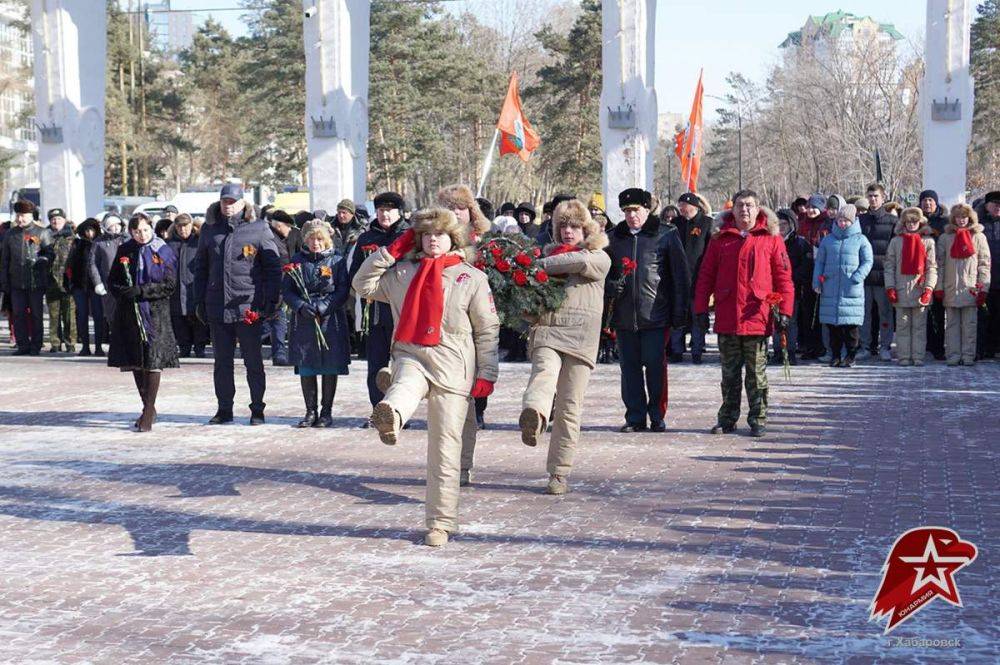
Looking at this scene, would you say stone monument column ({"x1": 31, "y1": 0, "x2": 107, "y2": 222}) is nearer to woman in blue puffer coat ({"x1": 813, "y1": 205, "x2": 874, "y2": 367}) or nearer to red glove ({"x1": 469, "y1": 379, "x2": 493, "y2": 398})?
woman in blue puffer coat ({"x1": 813, "y1": 205, "x2": 874, "y2": 367})

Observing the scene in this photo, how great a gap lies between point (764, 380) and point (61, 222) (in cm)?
1293

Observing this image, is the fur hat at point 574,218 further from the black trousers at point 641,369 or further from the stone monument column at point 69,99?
the stone monument column at point 69,99

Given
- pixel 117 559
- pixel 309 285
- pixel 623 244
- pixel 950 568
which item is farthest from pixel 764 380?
pixel 117 559

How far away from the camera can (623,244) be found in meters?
12.3

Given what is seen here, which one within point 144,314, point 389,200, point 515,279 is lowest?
point 144,314

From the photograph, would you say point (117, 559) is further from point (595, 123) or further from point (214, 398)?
point (595, 123)

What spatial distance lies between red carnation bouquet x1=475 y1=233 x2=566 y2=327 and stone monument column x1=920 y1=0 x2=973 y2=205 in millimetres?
17063

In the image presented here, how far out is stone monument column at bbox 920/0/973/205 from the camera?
24.7 metres

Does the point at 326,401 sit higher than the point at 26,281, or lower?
lower

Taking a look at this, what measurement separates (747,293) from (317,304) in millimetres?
3588

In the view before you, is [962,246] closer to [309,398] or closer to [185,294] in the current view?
[309,398]

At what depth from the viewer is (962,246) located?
17.4 metres

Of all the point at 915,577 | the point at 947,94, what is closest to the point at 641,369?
the point at 915,577

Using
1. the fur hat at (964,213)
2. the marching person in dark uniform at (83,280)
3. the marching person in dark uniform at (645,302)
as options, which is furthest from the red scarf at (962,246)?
the marching person in dark uniform at (83,280)
